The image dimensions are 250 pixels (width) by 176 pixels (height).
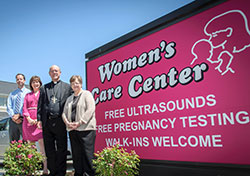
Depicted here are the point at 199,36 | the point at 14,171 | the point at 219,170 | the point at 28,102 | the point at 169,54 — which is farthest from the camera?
the point at 28,102

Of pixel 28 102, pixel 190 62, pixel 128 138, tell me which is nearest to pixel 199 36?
pixel 190 62

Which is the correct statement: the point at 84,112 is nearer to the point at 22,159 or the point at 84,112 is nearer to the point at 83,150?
the point at 83,150

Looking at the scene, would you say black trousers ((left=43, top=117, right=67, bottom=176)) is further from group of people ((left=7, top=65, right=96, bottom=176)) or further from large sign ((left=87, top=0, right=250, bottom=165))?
large sign ((left=87, top=0, right=250, bottom=165))

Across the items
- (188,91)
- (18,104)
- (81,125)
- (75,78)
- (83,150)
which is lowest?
(83,150)

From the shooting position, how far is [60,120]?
139 inches

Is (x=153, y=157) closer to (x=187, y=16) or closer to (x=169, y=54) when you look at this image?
(x=169, y=54)

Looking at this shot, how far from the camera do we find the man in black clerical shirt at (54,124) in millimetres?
3499

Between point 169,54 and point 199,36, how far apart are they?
0.48m

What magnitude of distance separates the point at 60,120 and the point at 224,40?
8.54 feet

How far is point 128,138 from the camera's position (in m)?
3.56

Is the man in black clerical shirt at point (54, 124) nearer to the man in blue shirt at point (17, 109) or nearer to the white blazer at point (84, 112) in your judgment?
the white blazer at point (84, 112)

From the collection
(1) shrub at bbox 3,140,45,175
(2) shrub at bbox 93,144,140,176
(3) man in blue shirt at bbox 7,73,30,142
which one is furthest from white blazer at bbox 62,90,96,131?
(3) man in blue shirt at bbox 7,73,30,142

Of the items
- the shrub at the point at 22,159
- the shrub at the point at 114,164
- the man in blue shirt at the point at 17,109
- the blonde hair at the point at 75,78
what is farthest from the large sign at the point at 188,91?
the man in blue shirt at the point at 17,109

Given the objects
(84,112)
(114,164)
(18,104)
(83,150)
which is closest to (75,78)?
(84,112)
